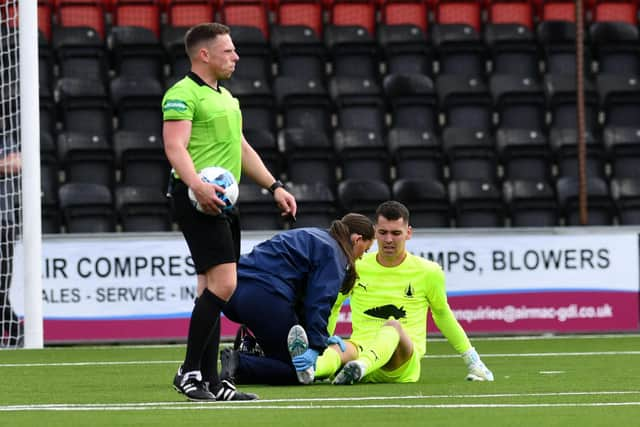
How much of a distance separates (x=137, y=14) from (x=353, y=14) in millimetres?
2799

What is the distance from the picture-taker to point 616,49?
18172mm

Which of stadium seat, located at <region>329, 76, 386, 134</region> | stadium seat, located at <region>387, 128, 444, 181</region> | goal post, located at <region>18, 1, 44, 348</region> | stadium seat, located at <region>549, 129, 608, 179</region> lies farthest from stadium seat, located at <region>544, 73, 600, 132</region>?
goal post, located at <region>18, 1, 44, 348</region>

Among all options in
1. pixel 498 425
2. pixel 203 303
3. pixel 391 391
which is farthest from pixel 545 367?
pixel 498 425

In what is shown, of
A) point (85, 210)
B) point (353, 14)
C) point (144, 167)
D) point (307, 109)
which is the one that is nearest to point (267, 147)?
point (307, 109)

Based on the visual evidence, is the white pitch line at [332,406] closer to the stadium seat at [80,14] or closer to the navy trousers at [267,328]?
the navy trousers at [267,328]

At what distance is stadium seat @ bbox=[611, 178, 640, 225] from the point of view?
1577 centimetres

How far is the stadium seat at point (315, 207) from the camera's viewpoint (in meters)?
15.1

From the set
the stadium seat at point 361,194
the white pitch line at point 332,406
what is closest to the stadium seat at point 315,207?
the stadium seat at point 361,194

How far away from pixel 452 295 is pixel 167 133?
7213 millimetres

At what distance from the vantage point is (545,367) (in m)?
9.43

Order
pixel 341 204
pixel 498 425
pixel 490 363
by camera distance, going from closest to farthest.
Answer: pixel 498 425
pixel 490 363
pixel 341 204

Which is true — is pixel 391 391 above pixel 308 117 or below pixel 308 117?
below

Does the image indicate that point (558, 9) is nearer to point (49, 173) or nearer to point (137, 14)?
point (137, 14)

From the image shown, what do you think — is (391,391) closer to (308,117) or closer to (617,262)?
(617,262)
